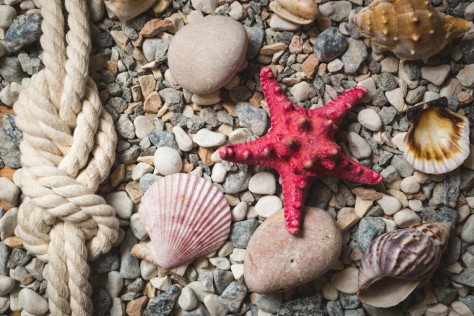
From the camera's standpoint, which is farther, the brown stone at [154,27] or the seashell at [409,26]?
the brown stone at [154,27]

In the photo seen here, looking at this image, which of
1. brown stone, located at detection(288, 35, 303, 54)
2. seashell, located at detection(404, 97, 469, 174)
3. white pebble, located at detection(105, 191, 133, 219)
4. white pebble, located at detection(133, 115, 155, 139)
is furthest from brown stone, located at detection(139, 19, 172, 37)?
seashell, located at detection(404, 97, 469, 174)

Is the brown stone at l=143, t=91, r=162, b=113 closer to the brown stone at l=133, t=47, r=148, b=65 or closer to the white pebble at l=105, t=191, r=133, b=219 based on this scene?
the brown stone at l=133, t=47, r=148, b=65

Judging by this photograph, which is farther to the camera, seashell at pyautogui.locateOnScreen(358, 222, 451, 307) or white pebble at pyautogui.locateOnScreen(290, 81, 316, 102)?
white pebble at pyautogui.locateOnScreen(290, 81, 316, 102)

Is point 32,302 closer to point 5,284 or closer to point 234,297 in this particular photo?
point 5,284

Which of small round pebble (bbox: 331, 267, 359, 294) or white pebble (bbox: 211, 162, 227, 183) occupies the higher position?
white pebble (bbox: 211, 162, 227, 183)

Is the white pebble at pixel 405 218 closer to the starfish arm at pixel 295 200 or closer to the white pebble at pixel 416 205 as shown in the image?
the white pebble at pixel 416 205

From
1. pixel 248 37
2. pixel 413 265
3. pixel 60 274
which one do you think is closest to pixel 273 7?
pixel 248 37

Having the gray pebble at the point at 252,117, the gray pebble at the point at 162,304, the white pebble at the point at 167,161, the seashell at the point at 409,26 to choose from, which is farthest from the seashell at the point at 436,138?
the gray pebble at the point at 162,304
